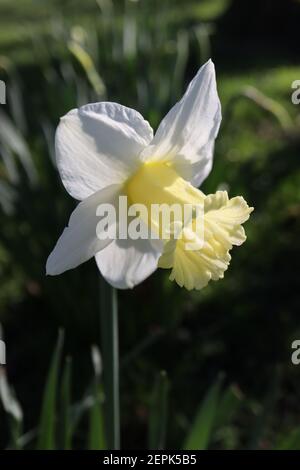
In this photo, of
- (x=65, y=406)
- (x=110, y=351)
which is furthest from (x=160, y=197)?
(x=65, y=406)

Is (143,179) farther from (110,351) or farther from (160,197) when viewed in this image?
(110,351)

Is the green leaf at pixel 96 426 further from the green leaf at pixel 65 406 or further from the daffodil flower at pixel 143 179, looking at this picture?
the daffodil flower at pixel 143 179

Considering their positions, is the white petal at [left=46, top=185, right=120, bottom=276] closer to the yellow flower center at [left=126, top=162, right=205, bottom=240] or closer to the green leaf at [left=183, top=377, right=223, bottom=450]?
the yellow flower center at [left=126, top=162, right=205, bottom=240]

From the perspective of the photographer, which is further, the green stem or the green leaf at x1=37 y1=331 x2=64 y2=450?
the green leaf at x1=37 y1=331 x2=64 y2=450

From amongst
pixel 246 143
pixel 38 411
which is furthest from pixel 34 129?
pixel 38 411

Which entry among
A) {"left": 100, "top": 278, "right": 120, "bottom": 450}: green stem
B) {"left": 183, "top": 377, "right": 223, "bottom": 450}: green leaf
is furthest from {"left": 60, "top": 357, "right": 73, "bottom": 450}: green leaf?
{"left": 183, "top": 377, "right": 223, "bottom": 450}: green leaf

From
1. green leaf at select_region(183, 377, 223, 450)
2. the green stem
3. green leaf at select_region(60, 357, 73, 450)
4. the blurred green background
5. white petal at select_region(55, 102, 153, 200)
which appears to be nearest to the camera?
white petal at select_region(55, 102, 153, 200)
